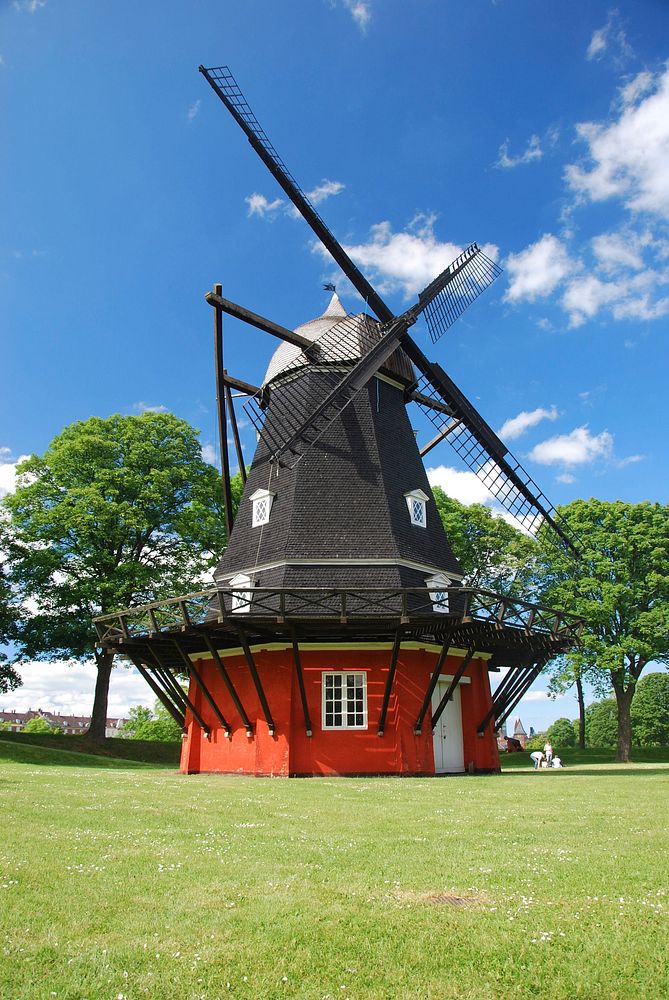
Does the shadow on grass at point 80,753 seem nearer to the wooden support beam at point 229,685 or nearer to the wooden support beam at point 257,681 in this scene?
the wooden support beam at point 229,685

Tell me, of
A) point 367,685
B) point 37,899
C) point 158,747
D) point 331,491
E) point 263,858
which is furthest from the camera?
point 158,747

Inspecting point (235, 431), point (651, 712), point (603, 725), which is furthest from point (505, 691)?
point (603, 725)

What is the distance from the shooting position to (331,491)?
1838cm

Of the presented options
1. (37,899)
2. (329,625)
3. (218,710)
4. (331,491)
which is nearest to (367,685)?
(329,625)

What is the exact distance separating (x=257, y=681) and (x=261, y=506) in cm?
553

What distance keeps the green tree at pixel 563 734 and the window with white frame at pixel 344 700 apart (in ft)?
176

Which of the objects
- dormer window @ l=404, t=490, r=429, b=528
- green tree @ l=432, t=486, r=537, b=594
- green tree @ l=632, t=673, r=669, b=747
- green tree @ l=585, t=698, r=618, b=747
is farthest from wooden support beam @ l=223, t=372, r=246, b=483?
green tree @ l=585, t=698, r=618, b=747

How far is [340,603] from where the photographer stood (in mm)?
16125

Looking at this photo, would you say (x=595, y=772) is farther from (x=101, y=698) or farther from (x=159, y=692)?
(x=101, y=698)

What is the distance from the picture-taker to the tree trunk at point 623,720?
2898 cm

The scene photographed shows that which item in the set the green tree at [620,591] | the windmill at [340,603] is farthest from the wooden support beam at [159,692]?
the green tree at [620,591]

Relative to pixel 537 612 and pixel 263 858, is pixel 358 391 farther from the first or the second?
pixel 263 858

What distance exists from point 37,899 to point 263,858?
1.96 m

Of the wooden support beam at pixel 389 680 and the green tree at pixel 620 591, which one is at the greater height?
the green tree at pixel 620 591
